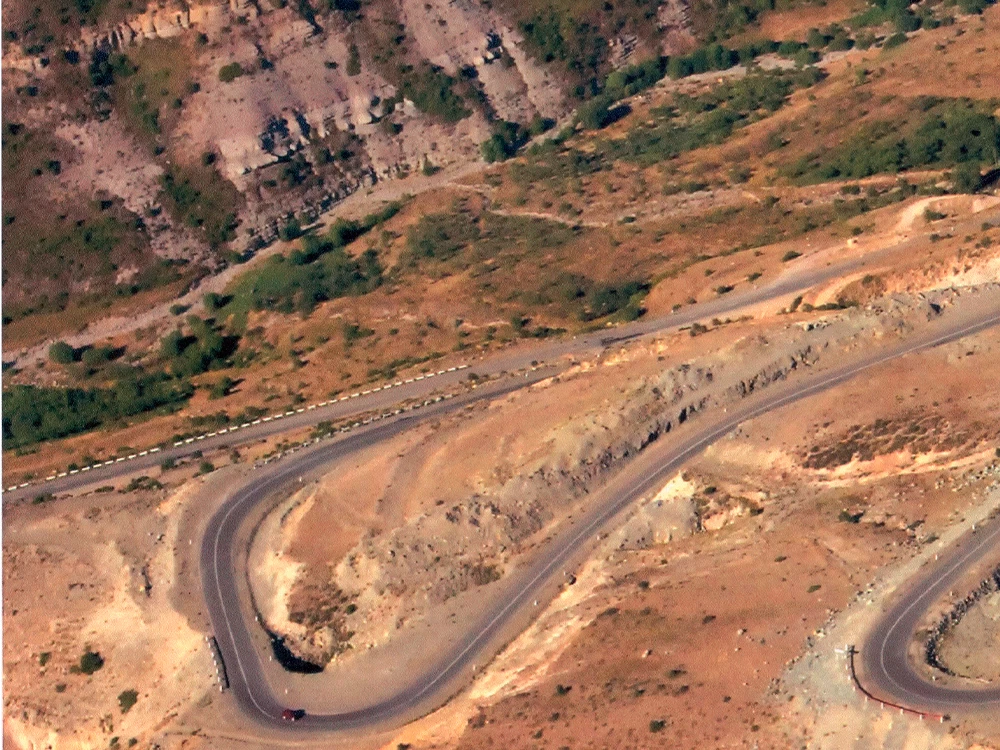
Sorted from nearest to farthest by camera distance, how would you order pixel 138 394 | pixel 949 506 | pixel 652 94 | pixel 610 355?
1. pixel 949 506
2. pixel 610 355
3. pixel 138 394
4. pixel 652 94

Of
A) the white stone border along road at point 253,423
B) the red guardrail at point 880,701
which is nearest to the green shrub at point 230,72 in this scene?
the white stone border along road at point 253,423

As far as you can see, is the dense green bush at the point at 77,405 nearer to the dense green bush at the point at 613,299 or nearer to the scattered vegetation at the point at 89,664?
the scattered vegetation at the point at 89,664

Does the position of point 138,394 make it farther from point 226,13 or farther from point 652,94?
point 652,94

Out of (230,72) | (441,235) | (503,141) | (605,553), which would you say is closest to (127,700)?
(605,553)

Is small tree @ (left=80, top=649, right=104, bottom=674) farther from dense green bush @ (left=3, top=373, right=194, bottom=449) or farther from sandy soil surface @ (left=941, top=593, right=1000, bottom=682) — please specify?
sandy soil surface @ (left=941, top=593, right=1000, bottom=682)

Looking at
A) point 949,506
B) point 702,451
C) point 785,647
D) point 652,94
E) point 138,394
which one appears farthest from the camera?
point 652,94

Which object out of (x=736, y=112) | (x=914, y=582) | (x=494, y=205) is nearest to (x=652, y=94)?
(x=736, y=112)

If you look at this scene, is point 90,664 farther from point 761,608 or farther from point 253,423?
point 761,608
